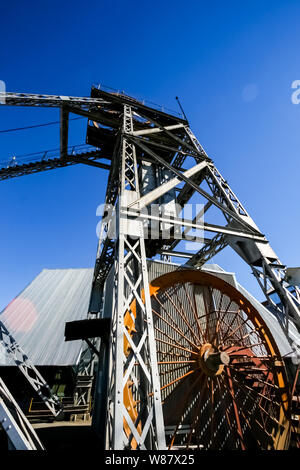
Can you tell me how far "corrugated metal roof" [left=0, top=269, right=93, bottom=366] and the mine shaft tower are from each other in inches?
106

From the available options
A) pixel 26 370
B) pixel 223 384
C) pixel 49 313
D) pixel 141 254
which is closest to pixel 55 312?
pixel 49 313

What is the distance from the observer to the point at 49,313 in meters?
18.9

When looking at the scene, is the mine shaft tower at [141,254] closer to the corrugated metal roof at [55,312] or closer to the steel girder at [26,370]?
the steel girder at [26,370]

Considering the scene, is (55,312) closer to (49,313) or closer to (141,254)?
(49,313)

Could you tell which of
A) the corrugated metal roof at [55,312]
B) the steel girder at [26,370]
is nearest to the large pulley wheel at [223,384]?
the corrugated metal roof at [55,312]

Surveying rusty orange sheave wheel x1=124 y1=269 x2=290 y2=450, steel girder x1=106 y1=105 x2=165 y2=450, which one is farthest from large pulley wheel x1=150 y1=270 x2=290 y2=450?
steel girder x1=106 y1=105 x2=165 y2=450

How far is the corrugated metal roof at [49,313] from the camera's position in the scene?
14656mm

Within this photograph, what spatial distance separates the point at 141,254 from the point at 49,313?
18498 millimetres

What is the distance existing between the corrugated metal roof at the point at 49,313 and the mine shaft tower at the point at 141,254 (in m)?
2.68

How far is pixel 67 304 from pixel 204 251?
1660cm

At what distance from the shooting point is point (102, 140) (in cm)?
1027

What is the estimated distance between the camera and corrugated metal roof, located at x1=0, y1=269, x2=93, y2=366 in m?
14.7

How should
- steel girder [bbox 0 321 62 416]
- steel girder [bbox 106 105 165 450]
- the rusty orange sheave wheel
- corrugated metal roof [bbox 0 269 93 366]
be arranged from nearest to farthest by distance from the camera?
steel girder [bbox 106 105 165 450] < the rusty orange sheave wheel < steel girder [bbox 0 321 62 416] < corrugated metal roof [bbox 0 269 93 366]

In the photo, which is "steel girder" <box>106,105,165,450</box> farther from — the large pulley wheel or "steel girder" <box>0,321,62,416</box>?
"steel girder" <box>0,321,62,416</box>
